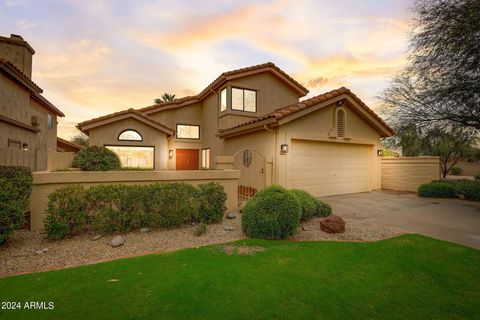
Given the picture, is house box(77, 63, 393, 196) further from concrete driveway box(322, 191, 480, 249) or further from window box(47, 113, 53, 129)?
window box(47, 113, 53, 129)

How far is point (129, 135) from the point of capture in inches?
563

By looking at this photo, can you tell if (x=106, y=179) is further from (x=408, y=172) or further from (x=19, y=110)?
(x=408, y=172)

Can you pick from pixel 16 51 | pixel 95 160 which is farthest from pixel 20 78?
pixel 95 160

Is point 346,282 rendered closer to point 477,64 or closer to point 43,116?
point 477,64

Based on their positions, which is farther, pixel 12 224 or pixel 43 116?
pixel 43 116

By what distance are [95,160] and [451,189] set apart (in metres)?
15.6

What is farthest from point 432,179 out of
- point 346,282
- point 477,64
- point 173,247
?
point 173,247

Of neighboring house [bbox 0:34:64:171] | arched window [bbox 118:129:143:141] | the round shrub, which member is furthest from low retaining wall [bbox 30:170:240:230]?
the round shrub

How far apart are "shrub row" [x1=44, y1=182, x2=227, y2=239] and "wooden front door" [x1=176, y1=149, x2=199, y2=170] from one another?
36.8 feet

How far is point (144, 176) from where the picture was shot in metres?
7.32

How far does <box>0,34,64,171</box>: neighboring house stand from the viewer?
8984 millimetres

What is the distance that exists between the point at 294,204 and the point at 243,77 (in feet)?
36.3

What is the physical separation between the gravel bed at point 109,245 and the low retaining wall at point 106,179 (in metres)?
0.72

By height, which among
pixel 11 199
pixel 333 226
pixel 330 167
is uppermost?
pixel 330 167
